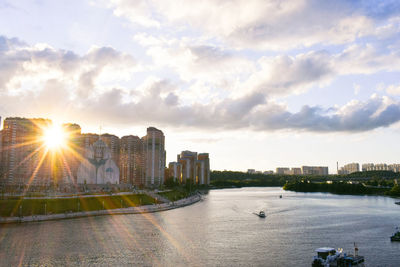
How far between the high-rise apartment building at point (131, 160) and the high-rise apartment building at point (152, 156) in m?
5.76

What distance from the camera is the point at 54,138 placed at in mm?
135500

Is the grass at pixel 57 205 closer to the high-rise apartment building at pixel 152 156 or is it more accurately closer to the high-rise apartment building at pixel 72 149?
the high-rise apartment building at pixel 72 149

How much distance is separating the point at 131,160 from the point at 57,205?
9559cm

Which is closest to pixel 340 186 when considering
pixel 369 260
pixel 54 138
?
pixel 54 138

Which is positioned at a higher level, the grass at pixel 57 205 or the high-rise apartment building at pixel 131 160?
the high-rise apartment building at pixel 131 160

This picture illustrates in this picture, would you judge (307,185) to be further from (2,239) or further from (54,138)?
(2,239)

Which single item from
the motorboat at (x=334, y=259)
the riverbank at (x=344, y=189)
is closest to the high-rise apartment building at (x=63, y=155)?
the riverbank at (x=344, y=189)

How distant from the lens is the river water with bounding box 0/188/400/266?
37844 mm

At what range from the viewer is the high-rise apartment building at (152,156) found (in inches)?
6329

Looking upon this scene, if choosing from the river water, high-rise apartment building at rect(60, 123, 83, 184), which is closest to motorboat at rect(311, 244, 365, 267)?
the river water

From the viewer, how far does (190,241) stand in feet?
157

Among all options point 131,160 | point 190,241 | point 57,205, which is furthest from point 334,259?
point 131,160

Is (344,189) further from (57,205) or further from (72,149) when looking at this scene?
(57,205)

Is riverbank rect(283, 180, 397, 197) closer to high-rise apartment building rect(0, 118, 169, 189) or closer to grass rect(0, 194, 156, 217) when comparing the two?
high-rise apartment building rect(0, 118, 169, 189)
